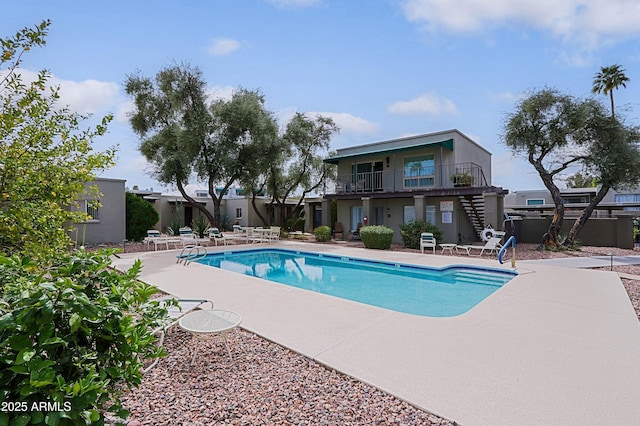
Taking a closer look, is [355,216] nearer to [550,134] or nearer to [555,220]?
[555,220]

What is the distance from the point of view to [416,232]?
629 inches

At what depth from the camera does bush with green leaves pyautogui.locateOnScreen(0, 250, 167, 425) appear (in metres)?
1.52

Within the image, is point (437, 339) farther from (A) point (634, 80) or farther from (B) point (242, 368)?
(A) point (634, 80)

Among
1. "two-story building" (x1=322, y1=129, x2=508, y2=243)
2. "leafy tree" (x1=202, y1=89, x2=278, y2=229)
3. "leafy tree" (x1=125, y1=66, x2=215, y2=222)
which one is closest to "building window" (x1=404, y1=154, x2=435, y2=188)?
"two-story building" (x1=322, y1=129, x2=508, y2=243)

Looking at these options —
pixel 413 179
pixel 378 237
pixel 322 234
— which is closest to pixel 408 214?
pixel 413 179

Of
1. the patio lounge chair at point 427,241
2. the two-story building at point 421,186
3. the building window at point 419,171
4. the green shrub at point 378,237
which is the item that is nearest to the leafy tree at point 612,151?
the two-story building at point 421,186

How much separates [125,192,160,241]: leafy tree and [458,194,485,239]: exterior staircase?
16611 mm

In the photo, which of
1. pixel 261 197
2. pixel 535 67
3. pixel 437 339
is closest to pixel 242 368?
pixel 437 339

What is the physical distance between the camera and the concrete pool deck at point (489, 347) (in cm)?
301

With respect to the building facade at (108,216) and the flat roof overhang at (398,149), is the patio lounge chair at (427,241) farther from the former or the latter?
the building facade at (108,216)

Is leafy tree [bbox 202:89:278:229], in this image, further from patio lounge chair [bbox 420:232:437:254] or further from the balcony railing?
patio lounge chair [bbox 420:232:437:254]

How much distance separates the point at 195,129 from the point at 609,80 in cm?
2235

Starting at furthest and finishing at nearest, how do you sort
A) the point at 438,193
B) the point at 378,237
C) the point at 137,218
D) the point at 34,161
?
the point at 137,218 < the point at 438,193 < the point at 378,237 < the point at 34,161

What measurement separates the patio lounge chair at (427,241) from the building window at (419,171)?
3532 mm
